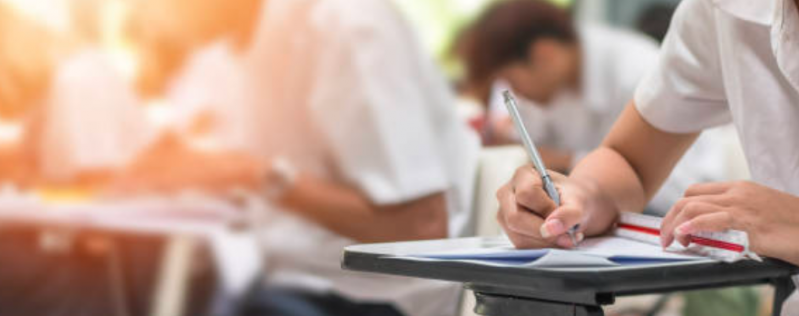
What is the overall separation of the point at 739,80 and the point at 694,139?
4.1 inches

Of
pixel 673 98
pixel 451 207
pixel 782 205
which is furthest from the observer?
pixel 451 207

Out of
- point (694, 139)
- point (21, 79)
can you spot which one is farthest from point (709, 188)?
point (21, 79)

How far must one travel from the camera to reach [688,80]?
0.75m

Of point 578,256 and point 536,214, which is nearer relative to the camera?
point 578,256

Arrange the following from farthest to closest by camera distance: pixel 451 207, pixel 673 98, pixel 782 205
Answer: pixel 451 207 < pixel 673 98 < pixel 782 205

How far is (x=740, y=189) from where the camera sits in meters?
0.55

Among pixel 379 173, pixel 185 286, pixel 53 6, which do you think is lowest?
pixel 185 286

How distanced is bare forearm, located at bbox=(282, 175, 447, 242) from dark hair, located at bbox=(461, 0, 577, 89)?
0.81m

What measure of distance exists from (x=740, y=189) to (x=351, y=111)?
1.77 feet

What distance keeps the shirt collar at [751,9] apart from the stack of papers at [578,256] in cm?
17

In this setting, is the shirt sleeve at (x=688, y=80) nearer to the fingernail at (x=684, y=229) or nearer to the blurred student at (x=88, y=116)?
the fingernail at (x=684, y=229)

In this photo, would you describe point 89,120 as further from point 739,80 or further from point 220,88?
point 739,80

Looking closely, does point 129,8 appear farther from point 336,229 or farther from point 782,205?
point 782,205

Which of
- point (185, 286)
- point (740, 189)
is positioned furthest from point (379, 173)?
point (740, 189)
